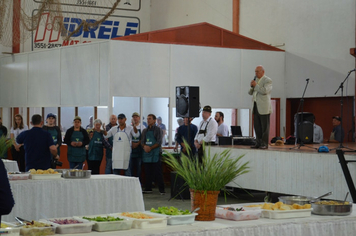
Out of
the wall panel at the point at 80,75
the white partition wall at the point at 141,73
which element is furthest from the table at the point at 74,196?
the wall panel at the point at 80,75

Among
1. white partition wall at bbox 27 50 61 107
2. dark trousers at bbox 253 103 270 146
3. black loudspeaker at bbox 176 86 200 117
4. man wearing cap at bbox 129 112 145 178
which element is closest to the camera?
dark trousers at bbox 253 103 270 146

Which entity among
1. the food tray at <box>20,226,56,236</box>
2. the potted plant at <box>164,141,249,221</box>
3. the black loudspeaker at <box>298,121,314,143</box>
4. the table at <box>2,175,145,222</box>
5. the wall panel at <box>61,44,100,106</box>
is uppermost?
the wall panel at <box>61,44,100,106</box>

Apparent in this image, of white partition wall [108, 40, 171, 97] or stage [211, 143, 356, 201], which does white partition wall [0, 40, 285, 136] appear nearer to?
white partition wall [108, 40, 171, 97]

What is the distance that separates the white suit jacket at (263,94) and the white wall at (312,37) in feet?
15.8

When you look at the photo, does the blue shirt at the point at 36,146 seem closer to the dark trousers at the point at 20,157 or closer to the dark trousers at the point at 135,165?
the dark trousers at the point at 135,165

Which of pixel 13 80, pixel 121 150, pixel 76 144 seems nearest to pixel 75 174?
pixel 76 144

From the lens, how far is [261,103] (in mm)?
8562

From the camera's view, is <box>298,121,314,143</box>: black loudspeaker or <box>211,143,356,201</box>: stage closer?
<box>211,143,356,201</box>: stage

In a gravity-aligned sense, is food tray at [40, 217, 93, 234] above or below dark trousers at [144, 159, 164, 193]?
above

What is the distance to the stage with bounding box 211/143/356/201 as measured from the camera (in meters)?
7.30

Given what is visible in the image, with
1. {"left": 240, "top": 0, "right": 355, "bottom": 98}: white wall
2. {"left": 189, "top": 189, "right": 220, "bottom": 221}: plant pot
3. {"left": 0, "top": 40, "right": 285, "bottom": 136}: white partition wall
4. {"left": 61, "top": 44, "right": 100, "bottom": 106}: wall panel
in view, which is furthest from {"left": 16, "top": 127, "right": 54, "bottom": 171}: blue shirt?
{"left": 240, "top": 0, "right": 355, "bottom": 98}: white wall

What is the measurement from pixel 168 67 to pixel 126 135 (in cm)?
301

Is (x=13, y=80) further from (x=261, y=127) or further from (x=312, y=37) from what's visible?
(x=261, y=127)

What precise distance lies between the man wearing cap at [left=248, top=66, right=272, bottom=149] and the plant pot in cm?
478
